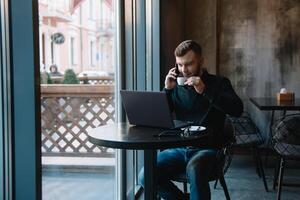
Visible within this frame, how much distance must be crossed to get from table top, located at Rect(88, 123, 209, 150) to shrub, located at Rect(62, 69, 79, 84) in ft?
0.94

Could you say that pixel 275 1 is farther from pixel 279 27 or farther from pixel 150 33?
pixel 150 33

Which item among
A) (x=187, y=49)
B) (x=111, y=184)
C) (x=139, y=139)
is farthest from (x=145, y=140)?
(x=111, y=184)

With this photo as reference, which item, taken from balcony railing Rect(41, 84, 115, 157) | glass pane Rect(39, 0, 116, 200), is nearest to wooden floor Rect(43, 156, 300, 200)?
glass pane Rect(39, 0, 116, 200)

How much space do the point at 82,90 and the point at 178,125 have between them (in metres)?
0.57

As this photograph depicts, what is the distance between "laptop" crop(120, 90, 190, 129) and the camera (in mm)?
2041

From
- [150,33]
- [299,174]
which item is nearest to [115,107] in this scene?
[150,33]

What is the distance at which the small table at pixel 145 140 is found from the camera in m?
1.85

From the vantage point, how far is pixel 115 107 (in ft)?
9.85

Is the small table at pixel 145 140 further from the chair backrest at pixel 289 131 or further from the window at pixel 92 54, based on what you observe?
the chair backrest at pixel 289 131

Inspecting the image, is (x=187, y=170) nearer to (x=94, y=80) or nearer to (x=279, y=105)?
(x=94, y=80)

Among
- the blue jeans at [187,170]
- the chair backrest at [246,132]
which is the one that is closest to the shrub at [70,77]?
the blue jeans at [187,170]

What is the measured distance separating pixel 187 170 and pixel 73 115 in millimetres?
692

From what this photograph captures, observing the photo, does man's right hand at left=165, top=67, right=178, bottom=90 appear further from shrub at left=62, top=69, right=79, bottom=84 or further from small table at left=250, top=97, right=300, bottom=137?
small table at left=250, top=97, right=300, bottom=137

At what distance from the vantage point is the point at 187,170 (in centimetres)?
233
